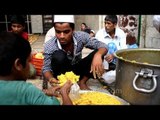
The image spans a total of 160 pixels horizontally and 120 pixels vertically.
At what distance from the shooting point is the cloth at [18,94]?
1268 millimetres

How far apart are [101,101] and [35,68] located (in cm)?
178

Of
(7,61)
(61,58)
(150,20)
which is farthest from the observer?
(150,20)

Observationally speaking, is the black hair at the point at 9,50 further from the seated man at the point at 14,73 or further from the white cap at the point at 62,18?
the white cap at the point at 62,18

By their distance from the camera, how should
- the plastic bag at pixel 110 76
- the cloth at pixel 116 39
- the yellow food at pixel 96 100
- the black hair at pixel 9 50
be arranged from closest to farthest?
the black hair at pixel 9 50 → the yellow food at pixel 96 100 → the plastic bag at pixel 110 76 → the cloth at pixel 116 39

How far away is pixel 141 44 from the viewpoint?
4.56 meters

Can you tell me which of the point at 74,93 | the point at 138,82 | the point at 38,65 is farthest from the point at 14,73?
the point at 38,65

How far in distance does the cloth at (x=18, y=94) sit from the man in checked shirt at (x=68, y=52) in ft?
3.09

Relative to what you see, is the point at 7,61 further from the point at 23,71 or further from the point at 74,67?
the point at 74,67

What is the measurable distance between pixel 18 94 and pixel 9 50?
24 cm

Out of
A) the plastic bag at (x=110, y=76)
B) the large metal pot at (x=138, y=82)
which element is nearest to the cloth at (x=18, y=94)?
the large metal pot at (x=138, y=82)

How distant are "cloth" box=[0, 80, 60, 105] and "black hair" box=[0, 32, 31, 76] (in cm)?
8

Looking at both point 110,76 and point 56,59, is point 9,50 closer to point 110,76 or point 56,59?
point 56,59

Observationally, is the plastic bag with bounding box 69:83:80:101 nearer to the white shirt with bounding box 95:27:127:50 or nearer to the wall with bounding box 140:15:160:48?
the white shirt with bounding box 95:27:127:50
